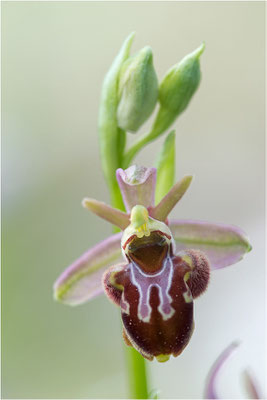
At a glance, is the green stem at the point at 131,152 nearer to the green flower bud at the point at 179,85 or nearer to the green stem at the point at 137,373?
the green flower bud at the point at 179,85

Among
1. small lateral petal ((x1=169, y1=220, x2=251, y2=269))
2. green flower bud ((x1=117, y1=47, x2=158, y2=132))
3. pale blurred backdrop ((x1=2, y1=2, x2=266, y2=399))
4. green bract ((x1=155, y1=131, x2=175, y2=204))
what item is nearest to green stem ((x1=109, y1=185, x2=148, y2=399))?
small lateral petal ((x1=169, y1=220, x2=251, y2=269))

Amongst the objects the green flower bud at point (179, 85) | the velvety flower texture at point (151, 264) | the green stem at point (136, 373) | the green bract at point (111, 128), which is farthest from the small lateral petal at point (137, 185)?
the green stem at point (136, 373)

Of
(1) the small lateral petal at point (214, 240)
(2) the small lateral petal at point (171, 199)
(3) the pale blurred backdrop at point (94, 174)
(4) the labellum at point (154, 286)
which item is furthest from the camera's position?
(3) the pale blurred backdrop at point (94, 174)

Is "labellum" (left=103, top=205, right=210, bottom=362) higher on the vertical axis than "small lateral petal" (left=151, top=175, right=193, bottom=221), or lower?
lower

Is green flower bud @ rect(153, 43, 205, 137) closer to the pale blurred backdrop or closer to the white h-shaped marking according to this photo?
the white h-shaped marking

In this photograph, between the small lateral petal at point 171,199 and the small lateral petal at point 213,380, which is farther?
the small lateral petal at point 213,380

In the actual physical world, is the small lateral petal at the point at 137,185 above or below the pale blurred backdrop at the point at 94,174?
below

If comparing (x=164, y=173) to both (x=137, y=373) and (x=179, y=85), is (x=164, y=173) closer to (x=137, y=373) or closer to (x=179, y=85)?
(x=179, y=85)

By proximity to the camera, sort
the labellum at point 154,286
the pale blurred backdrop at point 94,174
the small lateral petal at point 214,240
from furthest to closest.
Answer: the pale blurred backdrop at point 94,174 < the small lateral petal at point 214,240 < the labellum at point 154,286
